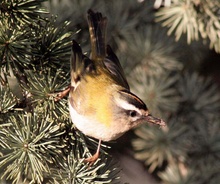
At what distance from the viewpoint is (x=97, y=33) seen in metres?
2.26

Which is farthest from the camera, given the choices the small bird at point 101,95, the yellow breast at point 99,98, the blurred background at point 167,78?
the blurred background at point 167,78

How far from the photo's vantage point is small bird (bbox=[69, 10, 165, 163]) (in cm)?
199

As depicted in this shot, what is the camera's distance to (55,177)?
1.77 m

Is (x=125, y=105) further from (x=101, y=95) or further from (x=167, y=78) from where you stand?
(x=167, y=78)

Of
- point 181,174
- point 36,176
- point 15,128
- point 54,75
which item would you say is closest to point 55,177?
point 36,176

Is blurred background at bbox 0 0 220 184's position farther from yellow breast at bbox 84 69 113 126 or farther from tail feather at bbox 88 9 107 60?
yellow breast at bbox 84 69 113 126

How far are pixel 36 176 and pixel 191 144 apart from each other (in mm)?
953

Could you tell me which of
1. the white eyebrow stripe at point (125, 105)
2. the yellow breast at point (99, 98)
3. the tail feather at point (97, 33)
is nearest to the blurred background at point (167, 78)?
the tail feather at point (97, 33)

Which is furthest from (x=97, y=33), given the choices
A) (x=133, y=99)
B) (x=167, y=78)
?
(x=167, y=78)

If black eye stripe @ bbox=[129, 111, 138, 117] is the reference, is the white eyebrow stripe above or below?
above

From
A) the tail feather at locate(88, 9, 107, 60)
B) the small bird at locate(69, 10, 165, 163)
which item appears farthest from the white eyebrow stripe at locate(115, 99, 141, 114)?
the tail feather at locate(88, 9, 107, 60)

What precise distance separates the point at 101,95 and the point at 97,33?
26 cm

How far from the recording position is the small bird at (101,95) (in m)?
1.99

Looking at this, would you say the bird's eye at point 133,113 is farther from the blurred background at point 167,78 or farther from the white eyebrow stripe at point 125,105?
the blurred background at point 167,78
